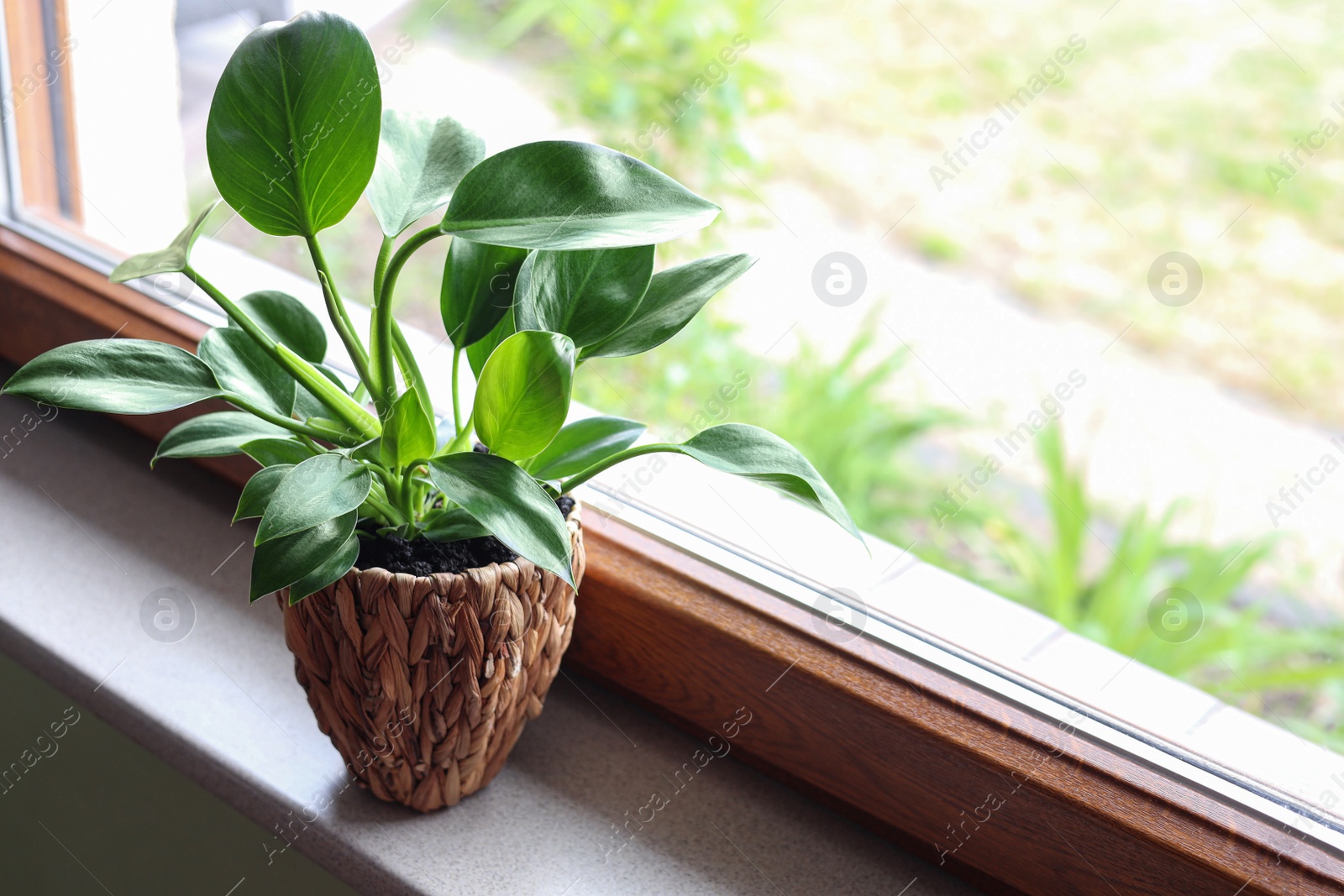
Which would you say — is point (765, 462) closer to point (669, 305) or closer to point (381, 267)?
point (669, 305)

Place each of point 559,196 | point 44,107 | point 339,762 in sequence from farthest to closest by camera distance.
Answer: point 44,107 → point 339,762 → point 559,196

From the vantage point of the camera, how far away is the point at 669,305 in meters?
0.53

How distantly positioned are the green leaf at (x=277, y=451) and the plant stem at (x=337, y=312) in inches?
2.2

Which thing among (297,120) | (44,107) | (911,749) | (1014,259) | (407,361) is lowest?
(1014,259)

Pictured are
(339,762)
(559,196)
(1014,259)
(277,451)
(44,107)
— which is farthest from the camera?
(1014,259)

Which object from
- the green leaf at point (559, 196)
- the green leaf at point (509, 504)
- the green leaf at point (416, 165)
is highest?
the green leaf at point (559, 196)

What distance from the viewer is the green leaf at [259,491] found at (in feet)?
1.61

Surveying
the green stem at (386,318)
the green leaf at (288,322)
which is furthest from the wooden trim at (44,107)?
the green stem at (386,318)

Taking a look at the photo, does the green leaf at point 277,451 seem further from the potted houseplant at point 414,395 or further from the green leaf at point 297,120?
the green leaf at point 297,120

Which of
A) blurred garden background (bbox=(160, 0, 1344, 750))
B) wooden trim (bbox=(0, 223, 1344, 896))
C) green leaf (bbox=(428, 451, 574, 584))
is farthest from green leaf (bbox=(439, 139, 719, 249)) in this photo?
blurred garden background (bbox=(160, 0, 1344, 750))

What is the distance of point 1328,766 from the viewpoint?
0.65m

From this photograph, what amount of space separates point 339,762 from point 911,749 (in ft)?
1.17

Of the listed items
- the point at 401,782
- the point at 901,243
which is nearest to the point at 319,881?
the point at 401,782

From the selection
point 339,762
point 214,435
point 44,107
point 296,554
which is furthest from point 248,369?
point 44,107
